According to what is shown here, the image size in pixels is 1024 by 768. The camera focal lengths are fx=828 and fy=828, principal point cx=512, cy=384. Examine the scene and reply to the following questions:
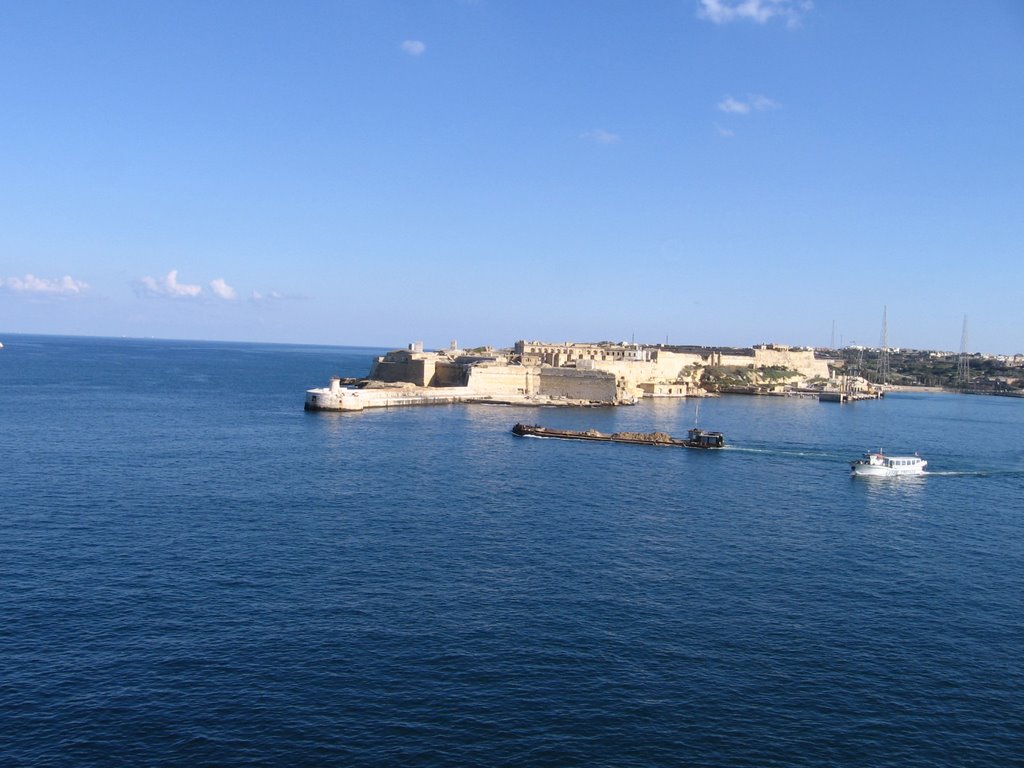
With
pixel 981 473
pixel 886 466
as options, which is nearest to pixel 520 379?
pixel 886 466

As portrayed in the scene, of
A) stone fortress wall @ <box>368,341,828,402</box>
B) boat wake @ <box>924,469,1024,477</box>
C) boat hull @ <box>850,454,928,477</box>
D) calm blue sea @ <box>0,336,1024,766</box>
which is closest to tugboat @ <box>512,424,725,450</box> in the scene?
boat hull @ <box>850,454,928,477</box>

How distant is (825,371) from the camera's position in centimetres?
10912

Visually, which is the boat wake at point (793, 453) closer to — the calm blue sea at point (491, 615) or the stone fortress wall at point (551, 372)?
the calm blue sea at point (491, 615)

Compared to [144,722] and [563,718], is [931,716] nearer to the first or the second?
[563,718]

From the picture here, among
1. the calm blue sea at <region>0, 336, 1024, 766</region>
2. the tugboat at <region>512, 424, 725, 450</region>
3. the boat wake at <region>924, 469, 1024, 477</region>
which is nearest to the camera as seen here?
the calm blue sea at <region>0, 336, 1024, 766</region>

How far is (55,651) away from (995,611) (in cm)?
1724

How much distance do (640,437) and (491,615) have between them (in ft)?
88.7

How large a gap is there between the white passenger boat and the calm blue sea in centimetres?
231

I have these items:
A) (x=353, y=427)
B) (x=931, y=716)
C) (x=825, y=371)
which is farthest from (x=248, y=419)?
(x=825, y=371)

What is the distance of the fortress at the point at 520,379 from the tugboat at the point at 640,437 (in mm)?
13063

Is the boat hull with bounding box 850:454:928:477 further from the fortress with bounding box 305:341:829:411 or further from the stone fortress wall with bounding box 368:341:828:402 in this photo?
the stone fortress wall with bounding box 368:341:828:402

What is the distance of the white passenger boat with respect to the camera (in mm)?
33562

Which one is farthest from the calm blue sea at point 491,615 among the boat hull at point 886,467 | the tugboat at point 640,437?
the tugboat at point 640,437

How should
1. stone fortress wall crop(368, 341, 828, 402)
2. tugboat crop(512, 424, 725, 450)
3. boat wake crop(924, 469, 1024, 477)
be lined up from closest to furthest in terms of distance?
boat wake crop(924, 469, 1024, 477) → tugboat crop(512, 424, 725, 450) → stone fortress wall crop(368, 341, 828, 402)
